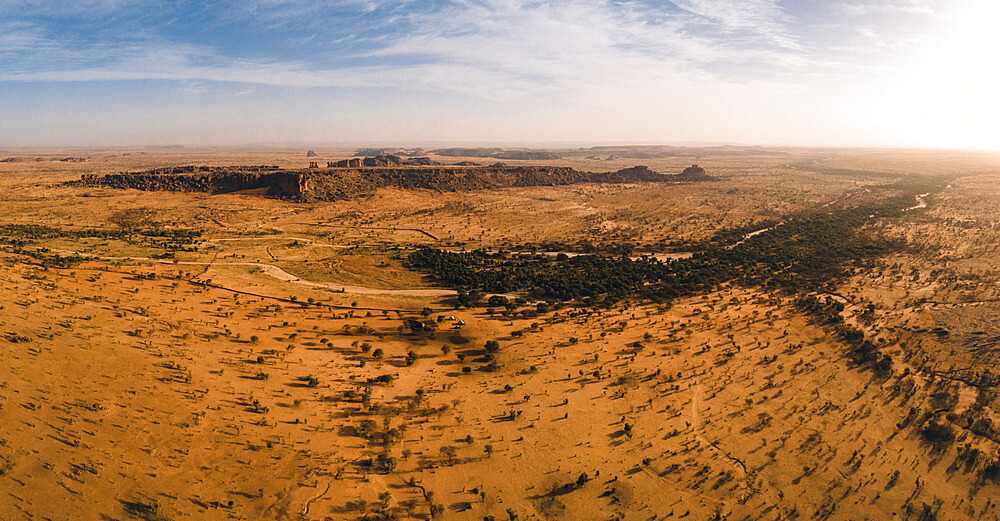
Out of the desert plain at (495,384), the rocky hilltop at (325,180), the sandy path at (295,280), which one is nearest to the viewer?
the desert plain at (495,384)

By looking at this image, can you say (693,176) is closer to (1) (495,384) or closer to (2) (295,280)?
(2) (295,280)

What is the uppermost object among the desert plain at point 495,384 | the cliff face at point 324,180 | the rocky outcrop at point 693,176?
the rocky outcrop at point 693,176

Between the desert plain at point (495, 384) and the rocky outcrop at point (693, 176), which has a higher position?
the rocky outcrop at point (693, 176)

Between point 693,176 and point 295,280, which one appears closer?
point 295,280

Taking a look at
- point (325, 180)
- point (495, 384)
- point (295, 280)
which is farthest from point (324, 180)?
point (495, 384)

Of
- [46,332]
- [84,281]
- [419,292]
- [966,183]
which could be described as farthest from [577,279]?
[966,183]

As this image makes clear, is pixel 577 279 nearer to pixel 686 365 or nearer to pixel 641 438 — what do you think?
pixel 686 365

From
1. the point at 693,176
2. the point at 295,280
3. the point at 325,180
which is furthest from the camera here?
the point at 693,176

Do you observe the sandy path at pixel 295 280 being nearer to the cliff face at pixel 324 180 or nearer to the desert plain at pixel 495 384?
the desert plain at pixel 495 384

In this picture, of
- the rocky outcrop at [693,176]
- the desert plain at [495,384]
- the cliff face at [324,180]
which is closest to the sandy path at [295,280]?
the desert plain at [495,384]
